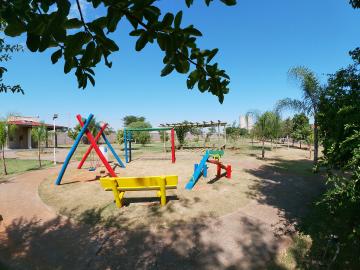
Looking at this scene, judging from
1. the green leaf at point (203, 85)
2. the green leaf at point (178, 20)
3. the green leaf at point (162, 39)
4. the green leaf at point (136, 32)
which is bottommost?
the green leaf at point (203, 85)

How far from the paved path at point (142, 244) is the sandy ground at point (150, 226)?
17 millimetres

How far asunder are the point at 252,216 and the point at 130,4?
240 inches

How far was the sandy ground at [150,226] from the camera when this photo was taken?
457cm

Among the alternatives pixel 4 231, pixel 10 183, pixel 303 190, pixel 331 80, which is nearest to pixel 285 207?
pixel 303 190

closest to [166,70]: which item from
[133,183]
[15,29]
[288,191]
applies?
[15,29]

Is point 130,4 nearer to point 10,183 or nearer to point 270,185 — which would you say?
point 270,185

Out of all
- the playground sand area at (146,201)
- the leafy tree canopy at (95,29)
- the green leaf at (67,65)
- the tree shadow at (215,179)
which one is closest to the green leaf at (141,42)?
the leafy tree canopy at (95,29)

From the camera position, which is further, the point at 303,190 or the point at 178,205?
the point at 303,190

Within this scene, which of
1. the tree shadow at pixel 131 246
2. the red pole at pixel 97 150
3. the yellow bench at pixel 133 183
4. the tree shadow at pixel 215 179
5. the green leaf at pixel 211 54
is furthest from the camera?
the red pole at pixel 97 150

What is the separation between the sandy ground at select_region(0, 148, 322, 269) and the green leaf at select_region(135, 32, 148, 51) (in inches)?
156

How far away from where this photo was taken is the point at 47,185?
948 cm

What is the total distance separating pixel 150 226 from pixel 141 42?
16.9ft

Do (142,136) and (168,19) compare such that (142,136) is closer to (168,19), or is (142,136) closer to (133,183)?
(133,183)

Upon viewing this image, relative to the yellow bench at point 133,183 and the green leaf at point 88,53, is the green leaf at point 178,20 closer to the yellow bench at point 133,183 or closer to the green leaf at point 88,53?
the green leaf at point 88,53
